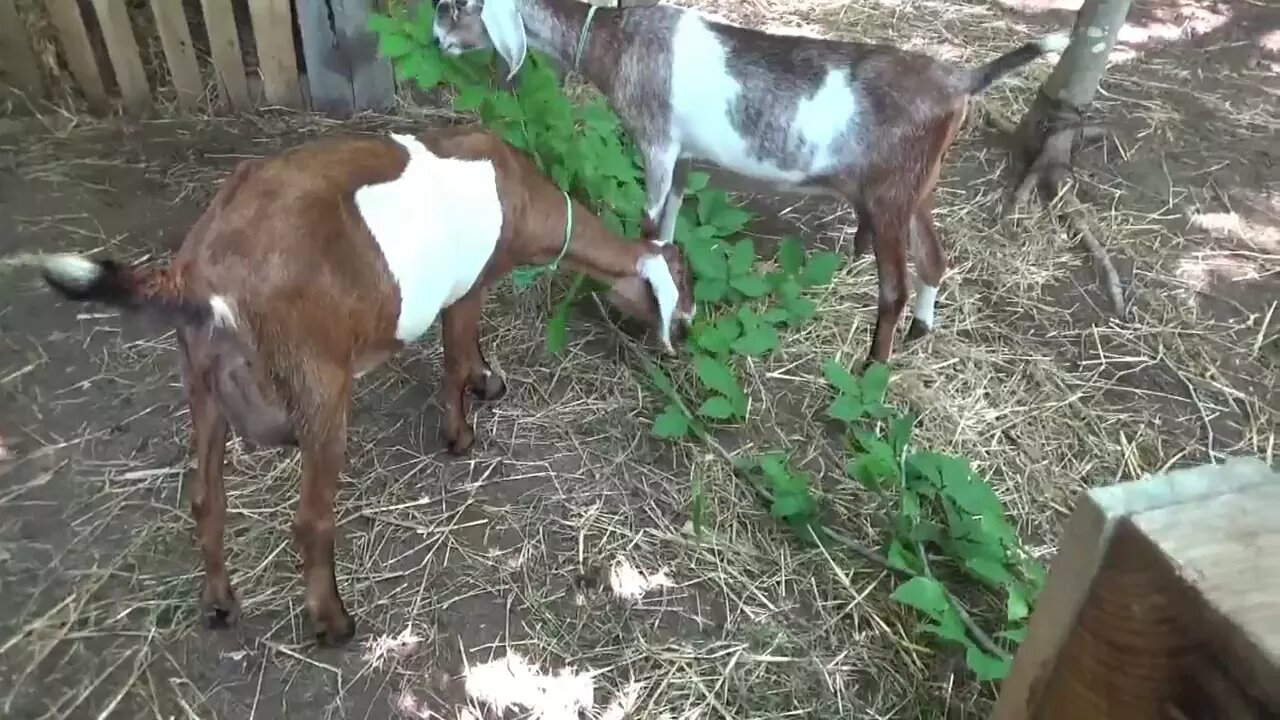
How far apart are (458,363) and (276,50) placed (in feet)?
7.05

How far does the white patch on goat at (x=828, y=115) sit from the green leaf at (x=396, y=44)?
52.3 inches

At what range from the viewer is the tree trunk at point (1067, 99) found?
4.16m

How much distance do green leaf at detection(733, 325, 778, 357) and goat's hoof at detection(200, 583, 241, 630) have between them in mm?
1629

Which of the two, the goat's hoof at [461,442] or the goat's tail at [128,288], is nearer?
the goat's tail at [128,288]

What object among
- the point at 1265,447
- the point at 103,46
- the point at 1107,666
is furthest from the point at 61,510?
the point at 1265,447

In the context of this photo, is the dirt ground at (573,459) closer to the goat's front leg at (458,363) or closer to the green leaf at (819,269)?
the goat's front leg at (458,363)

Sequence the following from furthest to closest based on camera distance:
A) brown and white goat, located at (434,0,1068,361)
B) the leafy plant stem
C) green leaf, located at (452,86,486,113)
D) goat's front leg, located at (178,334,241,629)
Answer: green leaf, located at (452,86,486,113), brown and white goat, located at (434,0,1068,361), the leafy plant stem, goat's front leg, located at (178,334,241,629)

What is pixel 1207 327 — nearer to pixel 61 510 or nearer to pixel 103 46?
pixel 61 510

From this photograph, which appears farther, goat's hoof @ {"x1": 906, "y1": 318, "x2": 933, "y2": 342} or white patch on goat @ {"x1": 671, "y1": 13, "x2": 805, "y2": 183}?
goat's hoof @ {"x1": 906, "y1": 318, "x2": 933, "y2": 342}

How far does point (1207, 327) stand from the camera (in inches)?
152

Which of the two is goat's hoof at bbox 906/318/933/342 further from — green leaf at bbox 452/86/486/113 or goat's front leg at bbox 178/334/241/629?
goat's front leg at bbox 178/334/241/629

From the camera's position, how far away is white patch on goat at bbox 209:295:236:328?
2.10m

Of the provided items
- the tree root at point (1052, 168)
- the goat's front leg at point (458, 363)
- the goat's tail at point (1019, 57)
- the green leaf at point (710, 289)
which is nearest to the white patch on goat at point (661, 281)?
the green leaf at point (710, 289)

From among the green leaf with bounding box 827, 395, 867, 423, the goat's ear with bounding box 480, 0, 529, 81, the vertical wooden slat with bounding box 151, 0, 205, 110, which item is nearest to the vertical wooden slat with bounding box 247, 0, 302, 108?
the vertical wooden slat with bounding box 151, 0, 205, 110
